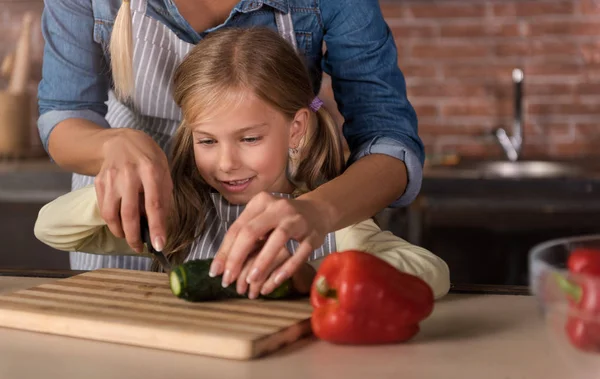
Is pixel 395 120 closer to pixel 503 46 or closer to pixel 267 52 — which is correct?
pixel 267 52

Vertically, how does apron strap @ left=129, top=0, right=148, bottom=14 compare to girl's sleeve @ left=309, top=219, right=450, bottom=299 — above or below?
above

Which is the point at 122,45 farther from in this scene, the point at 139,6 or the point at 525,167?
the point at 525,167

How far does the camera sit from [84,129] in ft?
5.04

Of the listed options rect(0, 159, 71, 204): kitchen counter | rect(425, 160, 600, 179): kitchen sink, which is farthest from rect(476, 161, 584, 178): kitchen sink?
rect(0, 159, 71, 204): kitchen counter

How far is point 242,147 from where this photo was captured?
4.93 feet

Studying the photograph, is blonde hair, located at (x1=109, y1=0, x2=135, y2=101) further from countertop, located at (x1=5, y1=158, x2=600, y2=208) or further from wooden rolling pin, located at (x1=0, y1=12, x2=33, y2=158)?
wooden rolling pin, located at (x1=0, y1=12, x2=33, y2=158)

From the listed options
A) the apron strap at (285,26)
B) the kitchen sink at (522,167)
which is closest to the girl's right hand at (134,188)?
the apron strap at (285,26)

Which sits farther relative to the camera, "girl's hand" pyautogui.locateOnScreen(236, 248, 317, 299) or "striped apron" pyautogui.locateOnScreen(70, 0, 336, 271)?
"striped apron" pyautogui.locateOnScreen(70, 0, 336, 271)

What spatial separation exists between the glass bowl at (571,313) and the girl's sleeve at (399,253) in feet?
1.27

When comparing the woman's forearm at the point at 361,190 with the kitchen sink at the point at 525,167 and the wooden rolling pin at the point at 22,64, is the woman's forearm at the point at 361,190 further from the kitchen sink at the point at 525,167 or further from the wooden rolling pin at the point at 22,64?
the wooden rolling pin at the point at 22,64

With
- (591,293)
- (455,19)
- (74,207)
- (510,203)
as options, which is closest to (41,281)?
(74,207)

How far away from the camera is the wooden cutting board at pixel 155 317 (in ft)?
3.12

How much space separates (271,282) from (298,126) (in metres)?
0.57

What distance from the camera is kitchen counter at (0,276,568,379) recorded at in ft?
2.86
